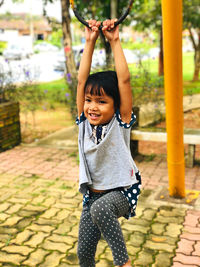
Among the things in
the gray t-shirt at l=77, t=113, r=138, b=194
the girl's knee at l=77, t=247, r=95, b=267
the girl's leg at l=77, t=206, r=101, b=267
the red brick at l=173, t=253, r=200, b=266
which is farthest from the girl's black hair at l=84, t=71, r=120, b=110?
the red brick at l=173, t=253, r=200, b=266

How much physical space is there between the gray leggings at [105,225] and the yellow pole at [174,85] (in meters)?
1.74

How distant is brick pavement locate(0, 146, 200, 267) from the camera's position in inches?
116

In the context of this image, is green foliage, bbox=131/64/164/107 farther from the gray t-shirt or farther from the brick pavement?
the gray t-shirt

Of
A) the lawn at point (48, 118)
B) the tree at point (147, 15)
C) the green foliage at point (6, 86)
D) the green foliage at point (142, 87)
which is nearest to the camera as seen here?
the green foliage at point (142, 87)

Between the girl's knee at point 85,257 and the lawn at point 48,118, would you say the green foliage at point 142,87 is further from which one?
the girl's knee at point 85,257

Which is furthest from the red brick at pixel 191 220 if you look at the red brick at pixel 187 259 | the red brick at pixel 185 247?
the red brick at pixel 187 259

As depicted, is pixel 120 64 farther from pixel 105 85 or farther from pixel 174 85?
pixel 174 85

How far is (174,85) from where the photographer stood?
3.64 metres

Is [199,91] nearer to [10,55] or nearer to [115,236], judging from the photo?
[115,236]

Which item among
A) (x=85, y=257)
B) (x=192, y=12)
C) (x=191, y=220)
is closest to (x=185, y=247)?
(x=191, y=220)

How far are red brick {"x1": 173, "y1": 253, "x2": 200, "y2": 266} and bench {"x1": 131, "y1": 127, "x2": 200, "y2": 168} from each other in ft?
7.96

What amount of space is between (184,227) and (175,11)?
6.92 feet

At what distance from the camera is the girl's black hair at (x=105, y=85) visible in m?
2.15

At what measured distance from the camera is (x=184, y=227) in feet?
11.3
